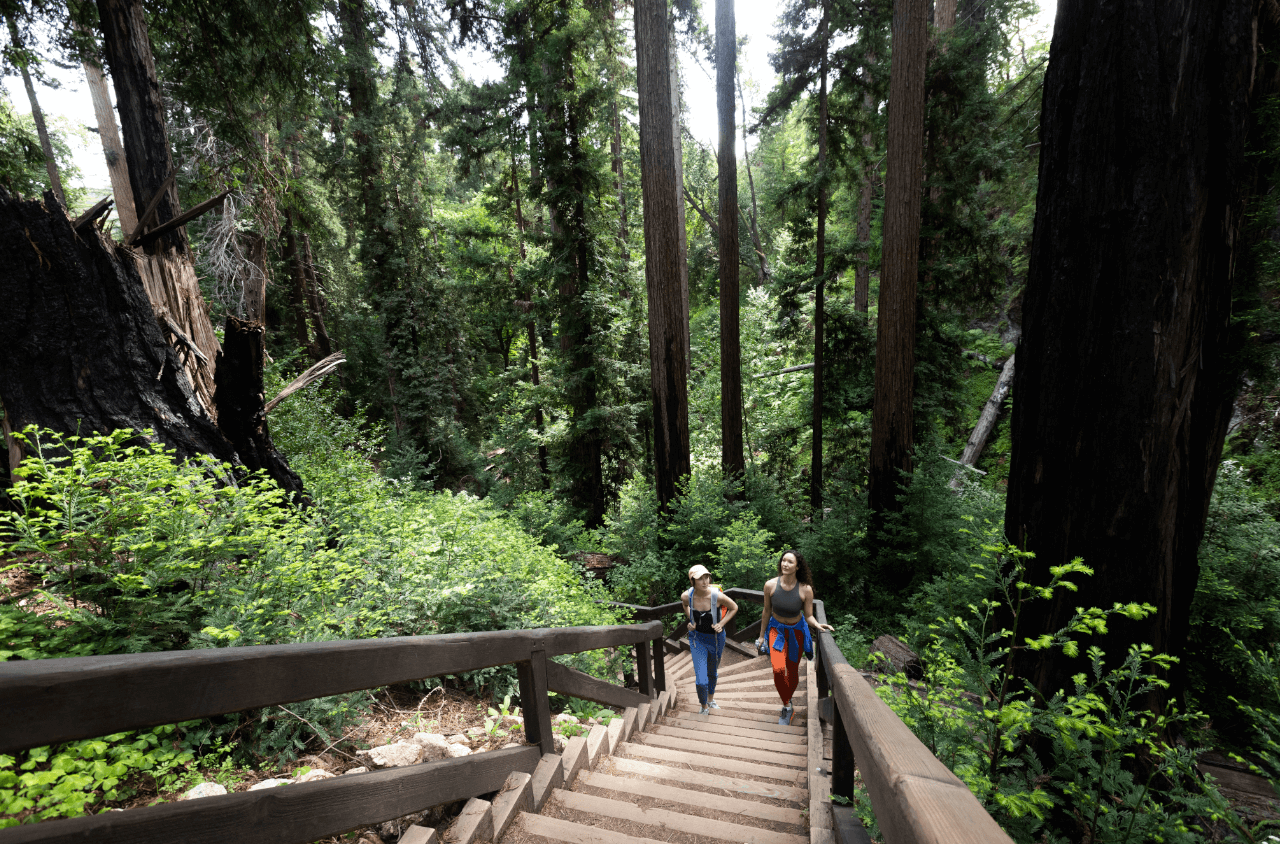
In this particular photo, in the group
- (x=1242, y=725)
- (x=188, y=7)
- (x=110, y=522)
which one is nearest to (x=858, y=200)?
(x=1242, y=725)

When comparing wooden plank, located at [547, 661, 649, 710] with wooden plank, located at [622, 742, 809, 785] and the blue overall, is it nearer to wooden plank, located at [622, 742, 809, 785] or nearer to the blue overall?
wooden plank, located at [622, 742, 809, 785]

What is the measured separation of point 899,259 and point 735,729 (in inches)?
315

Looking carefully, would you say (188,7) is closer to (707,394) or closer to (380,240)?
(380,240)

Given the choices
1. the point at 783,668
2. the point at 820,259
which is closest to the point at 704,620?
the point at 783,668

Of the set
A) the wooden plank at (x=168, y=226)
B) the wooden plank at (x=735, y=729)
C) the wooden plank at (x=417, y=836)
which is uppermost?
the wooden plank at (x=168, y=226)

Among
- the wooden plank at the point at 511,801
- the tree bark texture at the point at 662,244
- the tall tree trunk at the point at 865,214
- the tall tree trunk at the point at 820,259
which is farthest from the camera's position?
the tall tree trunk at the point at 865,214

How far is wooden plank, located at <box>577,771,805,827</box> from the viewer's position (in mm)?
2840

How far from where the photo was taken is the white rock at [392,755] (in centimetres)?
244

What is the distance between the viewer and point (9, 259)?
4.39 m

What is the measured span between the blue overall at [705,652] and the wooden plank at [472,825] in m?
3.50

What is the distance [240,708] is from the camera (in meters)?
1.20

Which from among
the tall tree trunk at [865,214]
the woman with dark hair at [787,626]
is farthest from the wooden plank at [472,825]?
the tall tree trunk at [865,214]

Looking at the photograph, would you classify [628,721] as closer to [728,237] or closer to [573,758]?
[573,758]

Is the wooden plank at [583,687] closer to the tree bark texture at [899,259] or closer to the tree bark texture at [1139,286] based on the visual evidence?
the tree bark texture at [1139,286]
